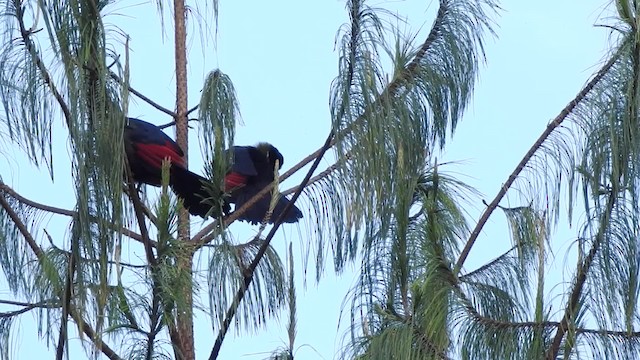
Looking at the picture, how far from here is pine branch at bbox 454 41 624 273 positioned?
3598 mm

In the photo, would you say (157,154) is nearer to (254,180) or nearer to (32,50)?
(254,180)

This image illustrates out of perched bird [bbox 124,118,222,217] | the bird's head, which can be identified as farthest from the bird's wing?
the bird's head

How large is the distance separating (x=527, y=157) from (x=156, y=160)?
119 cm

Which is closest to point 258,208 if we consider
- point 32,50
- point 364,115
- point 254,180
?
point 254,180

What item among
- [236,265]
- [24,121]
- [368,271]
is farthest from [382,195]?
[24,121]

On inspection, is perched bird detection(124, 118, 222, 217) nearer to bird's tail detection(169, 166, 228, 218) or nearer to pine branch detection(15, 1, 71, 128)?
bird's tail detection(169, 166, 228, 218)

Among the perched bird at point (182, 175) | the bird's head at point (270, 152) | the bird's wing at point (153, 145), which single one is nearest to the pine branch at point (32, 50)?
the perched bird at point (182, 175)

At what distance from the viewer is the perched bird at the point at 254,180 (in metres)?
4.54

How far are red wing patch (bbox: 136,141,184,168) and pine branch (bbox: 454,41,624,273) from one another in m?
1.02

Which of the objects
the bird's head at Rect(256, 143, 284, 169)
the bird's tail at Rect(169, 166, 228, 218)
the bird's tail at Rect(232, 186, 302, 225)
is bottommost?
the bird's tail at Rect(169, 166, 228, 218)

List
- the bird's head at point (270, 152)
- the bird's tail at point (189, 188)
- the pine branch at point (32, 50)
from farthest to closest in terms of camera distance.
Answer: the bird's head at point (270, 152) < the bird's tail at point (189, 188) < the pine branch at point (32, 50)

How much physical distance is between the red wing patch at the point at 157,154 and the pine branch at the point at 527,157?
3.33 ft

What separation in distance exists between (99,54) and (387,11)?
80 centimetres

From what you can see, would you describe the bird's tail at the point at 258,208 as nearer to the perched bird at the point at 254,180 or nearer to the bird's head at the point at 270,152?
the perched bird at the point at 254,180
